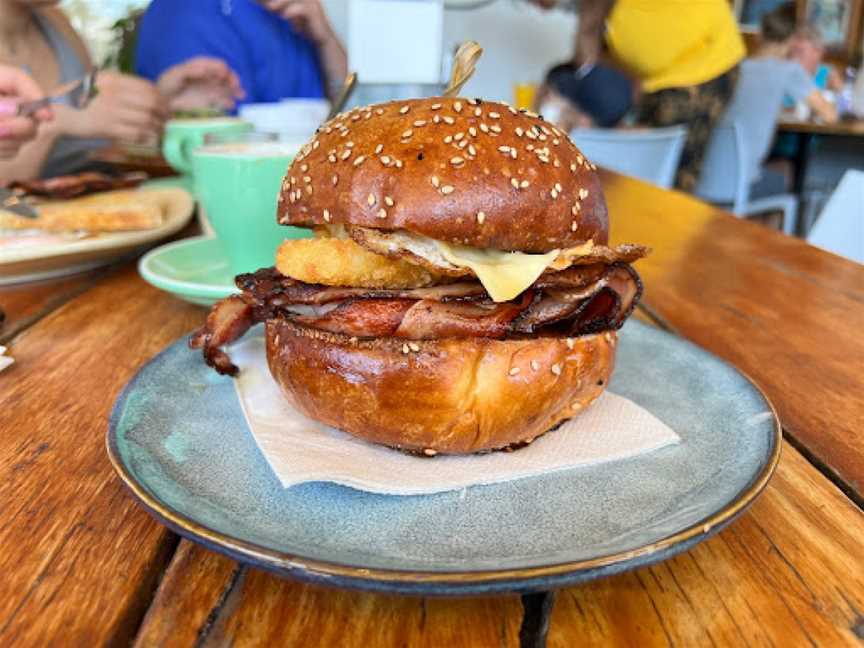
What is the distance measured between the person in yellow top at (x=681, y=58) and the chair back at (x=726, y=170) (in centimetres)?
30

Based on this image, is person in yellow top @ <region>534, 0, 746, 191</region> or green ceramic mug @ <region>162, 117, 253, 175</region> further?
person in yellow top @ <region>534, 0, 746, 191</region>

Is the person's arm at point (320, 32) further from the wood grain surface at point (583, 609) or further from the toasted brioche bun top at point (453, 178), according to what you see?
the wood grain surface at point (583, 609)

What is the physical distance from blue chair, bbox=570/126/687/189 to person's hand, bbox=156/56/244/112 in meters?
1.72

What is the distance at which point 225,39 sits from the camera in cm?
345

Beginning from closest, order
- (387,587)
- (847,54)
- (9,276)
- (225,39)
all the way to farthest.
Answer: (387,587) → (9,276) → (225,39) → (847,54)

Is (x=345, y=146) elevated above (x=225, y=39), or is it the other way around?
(x=345, y=146)

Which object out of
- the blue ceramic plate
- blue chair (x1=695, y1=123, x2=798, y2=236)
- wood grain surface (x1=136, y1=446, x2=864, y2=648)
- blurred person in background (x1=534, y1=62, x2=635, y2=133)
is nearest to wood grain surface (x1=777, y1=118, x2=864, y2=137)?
blue chair (x1=695, y1=123, x2=798, y2=236)

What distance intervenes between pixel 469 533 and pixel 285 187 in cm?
51

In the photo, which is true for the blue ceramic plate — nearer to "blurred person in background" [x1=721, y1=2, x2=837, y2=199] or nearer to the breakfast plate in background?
the breakfast plate in background

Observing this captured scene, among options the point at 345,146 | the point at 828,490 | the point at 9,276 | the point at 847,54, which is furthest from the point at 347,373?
the point at 847,54

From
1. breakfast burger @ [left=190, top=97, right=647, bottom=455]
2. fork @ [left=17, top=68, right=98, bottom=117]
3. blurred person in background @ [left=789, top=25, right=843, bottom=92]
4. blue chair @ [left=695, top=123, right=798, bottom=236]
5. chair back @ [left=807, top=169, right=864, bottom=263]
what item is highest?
breakfast burger @ [left=190, top=97, right=647, bottom=455]

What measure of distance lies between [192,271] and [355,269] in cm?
61

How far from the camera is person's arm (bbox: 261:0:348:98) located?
3.39 metres

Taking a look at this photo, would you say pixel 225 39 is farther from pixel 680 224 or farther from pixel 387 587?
pixel 387 587
